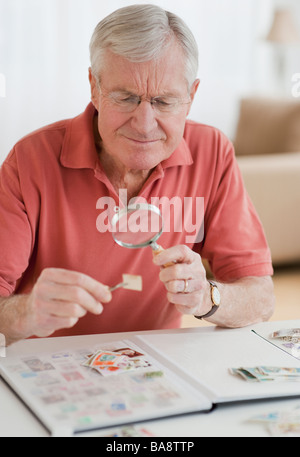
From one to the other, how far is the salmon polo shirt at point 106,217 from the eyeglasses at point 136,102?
0.17 m

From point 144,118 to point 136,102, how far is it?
4 centimetres

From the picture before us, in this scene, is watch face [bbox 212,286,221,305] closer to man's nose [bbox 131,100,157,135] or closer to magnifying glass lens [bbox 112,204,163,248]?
magnifying glass lens [bbox 112,204,163,248]

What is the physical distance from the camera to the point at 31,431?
1.01 meters

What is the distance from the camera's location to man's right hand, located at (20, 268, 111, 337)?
1.16m

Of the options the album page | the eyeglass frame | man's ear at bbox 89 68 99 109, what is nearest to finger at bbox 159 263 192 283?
the album page

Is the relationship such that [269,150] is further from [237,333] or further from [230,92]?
[237,333]

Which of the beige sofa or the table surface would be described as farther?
the beige sofa

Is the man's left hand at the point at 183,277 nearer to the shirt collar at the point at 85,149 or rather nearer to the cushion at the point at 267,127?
the shirt collar at the point at 85,149

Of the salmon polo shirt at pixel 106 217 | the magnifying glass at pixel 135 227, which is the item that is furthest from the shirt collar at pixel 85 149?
the magnifying glass at pixel 135 227

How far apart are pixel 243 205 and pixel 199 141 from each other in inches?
7.9

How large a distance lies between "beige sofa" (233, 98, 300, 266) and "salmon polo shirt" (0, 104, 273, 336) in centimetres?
187

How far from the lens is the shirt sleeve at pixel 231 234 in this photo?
1686 millimetres

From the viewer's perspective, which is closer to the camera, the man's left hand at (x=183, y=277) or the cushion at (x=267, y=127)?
the man's left hand at (x=183, y=277)

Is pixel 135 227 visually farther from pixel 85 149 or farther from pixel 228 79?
pixel 228 79
